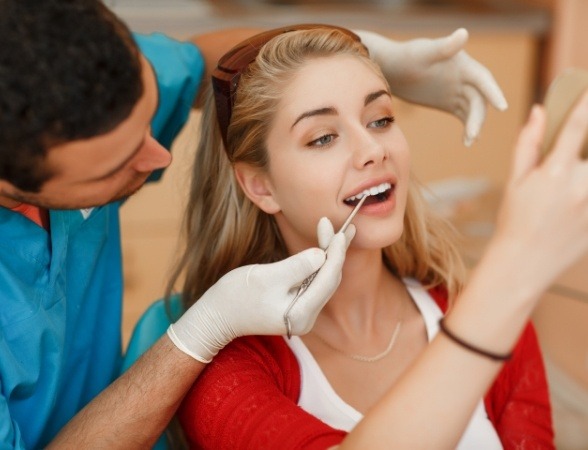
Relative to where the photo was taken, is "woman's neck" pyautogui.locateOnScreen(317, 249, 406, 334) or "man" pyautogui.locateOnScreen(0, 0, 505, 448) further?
"woman's neck" pyautogui.locateOnScreen(317, 249, 406, 334)

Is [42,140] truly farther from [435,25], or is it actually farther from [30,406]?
[435,25]

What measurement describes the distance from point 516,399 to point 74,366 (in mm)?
705

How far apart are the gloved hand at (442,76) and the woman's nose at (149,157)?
1.71 ft

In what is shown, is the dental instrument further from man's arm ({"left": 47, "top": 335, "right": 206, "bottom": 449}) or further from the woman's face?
man's arm ({"left": 47, "top": 335, "right": 206, "bottom": 449})

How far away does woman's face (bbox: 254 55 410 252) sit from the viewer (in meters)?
1.28

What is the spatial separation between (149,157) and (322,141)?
26cm

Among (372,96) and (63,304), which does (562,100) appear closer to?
(372,96)

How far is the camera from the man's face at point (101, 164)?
3.43 feet

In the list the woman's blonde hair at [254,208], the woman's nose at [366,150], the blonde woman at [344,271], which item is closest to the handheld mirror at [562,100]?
the blonde woman at [344,271]

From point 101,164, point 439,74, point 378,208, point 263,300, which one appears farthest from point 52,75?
point 439,74

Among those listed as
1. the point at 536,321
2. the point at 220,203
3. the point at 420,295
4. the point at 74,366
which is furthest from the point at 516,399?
the point at 536,321

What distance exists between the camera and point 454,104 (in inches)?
62.5

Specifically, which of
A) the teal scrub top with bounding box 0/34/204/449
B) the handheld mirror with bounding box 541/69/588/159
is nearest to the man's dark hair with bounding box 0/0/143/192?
the teal scrub top with bounding box 0/34/204/449

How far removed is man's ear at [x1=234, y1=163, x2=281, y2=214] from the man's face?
0.23 m
